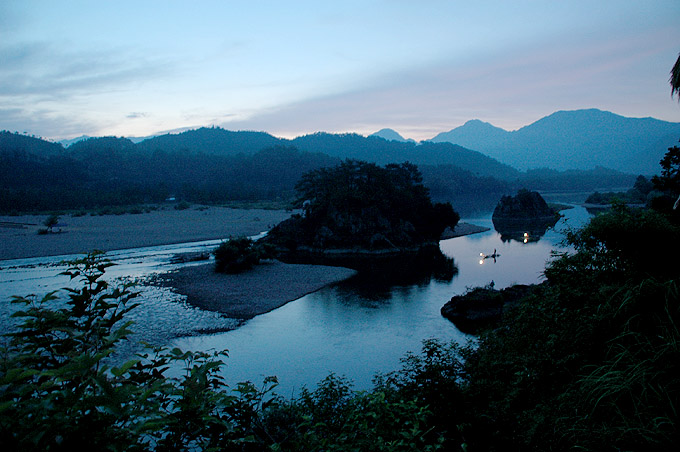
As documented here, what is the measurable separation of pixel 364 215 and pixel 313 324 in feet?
92.4

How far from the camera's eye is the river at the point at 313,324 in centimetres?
1802

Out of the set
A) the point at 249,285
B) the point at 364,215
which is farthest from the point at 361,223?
the point at 249,285

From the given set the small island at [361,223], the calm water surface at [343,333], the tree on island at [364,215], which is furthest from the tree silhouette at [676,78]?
the tree on island at [364,215]

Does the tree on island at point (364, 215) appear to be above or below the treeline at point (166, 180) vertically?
below

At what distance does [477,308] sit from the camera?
952 inches

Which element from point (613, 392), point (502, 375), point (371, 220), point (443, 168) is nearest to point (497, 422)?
point (502, 375)

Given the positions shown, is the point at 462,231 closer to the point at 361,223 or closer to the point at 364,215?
the point at 364,215

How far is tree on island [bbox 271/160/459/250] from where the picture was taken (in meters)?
50.2

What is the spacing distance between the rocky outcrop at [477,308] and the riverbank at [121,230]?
108ft

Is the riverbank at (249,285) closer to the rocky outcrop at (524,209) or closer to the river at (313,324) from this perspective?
the river at (313,324)

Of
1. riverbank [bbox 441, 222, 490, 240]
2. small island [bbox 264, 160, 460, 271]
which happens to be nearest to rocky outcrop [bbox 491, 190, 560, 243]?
riverbank [bbox 441, 222, 490, 240]

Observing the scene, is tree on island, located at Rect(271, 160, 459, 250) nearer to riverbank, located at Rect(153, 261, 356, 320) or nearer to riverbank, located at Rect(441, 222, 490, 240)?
riverbank, located at Rect(441, 222, 490, 240)

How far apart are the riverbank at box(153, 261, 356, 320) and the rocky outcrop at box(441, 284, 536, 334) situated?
11451 millimetres

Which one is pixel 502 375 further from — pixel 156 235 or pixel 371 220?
pixel 156 235
